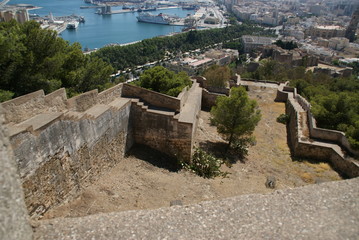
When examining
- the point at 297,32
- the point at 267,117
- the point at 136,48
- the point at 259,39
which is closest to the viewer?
the point at 267,117

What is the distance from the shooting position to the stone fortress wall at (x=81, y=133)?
5808 millimetres

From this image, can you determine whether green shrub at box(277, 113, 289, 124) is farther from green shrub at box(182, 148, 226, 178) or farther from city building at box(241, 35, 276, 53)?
city building at box(241, 35, 276, 53)

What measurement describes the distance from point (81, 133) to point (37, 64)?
3.54 m

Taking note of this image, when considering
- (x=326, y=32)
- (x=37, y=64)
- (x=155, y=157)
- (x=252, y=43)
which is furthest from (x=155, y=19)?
(x=155, y=157)

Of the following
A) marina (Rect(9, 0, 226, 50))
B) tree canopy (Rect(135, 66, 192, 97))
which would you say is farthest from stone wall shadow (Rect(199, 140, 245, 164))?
marina (Rect(9, 0, 226, 50))

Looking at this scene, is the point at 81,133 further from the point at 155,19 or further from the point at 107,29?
the point at 155,19

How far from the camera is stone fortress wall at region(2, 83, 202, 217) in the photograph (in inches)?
229

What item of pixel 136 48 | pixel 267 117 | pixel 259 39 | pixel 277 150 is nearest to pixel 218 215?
pixel 277 150

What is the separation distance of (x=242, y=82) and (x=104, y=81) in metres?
11.9

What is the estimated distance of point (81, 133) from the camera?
23.9ft

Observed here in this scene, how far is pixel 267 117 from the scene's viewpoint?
15.2m

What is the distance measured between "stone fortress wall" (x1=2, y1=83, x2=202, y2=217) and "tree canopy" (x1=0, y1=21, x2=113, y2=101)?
152 cm

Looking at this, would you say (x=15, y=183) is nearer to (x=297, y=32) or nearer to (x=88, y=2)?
(x=297, y=32)

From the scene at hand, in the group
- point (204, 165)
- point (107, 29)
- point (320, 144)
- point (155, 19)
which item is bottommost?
point (107, 29)
